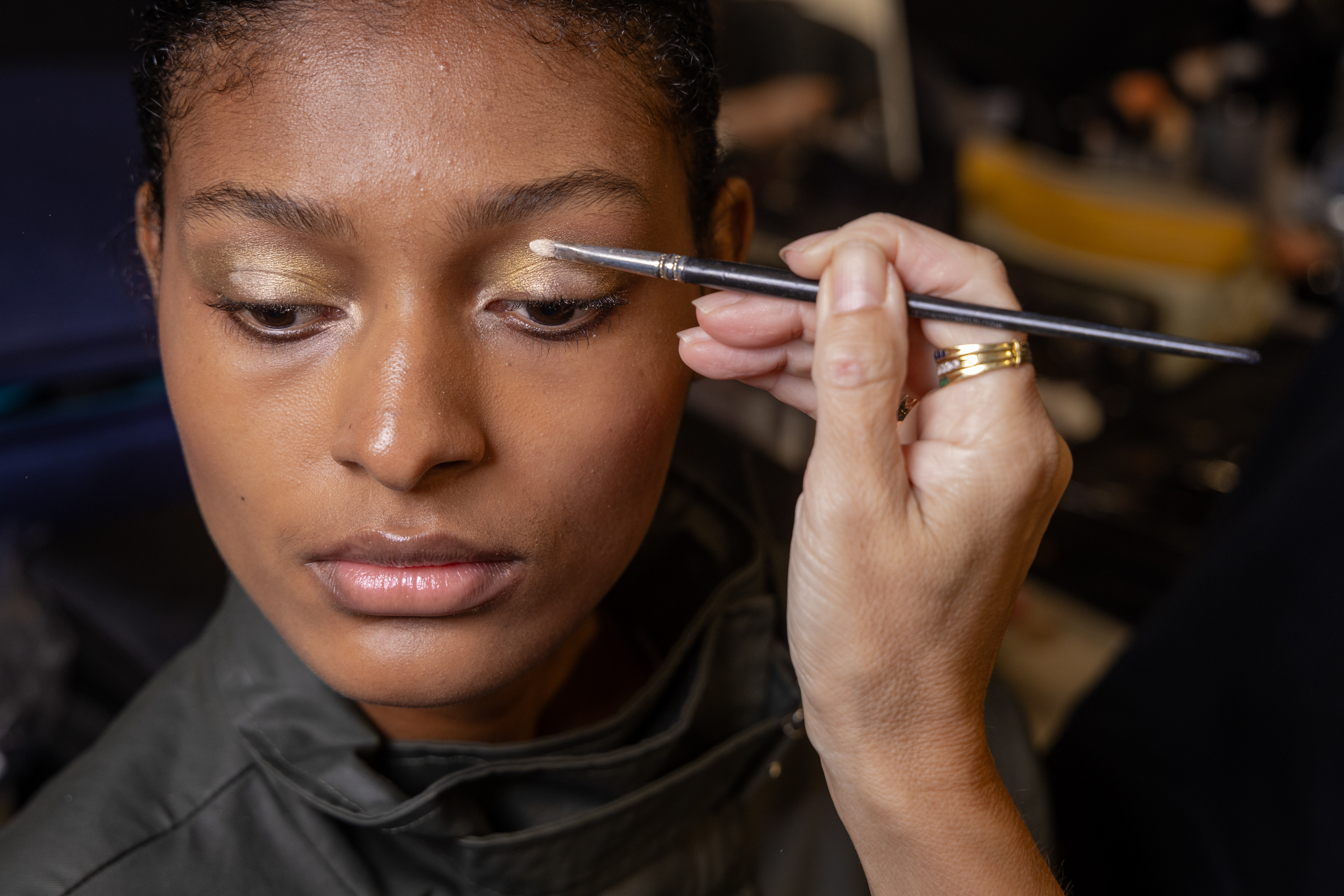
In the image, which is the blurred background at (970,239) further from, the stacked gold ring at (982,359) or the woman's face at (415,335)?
the stacked gold ring at (982,359)

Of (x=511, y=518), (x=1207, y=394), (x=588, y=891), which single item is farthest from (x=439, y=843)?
(x=1207, y=394)

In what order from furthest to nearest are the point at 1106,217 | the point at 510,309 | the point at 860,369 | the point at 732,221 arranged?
the point at 1106,217
the point at 732,221
the point at 510,309
the point at 860,369

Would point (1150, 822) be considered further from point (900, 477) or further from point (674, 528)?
point (900, 477)

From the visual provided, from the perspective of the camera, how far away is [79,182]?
81 centimetres

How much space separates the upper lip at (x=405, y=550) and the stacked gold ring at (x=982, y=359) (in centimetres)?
26

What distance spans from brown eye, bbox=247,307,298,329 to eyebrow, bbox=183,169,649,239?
1.9 inches

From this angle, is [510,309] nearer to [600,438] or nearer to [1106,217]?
[600,438]

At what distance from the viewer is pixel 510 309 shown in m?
0.55

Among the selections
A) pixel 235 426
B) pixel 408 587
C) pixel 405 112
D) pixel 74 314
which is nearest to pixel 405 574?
pixel 408 587

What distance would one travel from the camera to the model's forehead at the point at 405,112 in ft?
1.65

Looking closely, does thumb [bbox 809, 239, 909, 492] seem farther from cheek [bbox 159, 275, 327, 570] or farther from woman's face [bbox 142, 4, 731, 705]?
cheek [bbox 159, 275, 327, 570]

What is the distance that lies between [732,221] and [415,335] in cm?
30

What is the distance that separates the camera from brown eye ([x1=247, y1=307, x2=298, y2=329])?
541mm

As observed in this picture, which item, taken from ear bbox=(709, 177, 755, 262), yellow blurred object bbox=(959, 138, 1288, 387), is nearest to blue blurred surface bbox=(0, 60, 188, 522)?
ear bbox=(709, 177, 755, 262)
